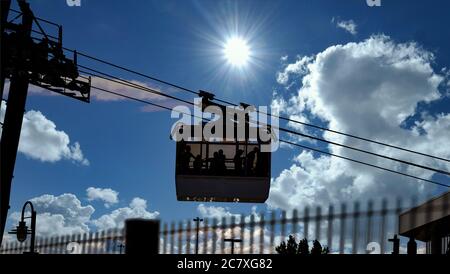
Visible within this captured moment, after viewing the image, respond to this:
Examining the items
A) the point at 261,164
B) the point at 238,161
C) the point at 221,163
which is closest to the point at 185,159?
the point at 221,163

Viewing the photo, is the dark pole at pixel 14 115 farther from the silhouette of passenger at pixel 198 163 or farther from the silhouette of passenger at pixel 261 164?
the silhouette of passenger at pixel 261 164

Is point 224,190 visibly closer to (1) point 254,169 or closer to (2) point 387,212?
(1) point 254,169

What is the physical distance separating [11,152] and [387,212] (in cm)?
1346

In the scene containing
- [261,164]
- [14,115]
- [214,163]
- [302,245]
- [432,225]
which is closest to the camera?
[302,245]

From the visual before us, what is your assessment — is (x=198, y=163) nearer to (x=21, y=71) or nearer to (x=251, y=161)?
(x=251, y=161)

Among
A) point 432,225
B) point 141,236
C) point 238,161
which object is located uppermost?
point 238,161

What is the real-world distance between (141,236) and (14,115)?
1501 centimetres

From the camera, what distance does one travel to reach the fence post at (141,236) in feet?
21.2

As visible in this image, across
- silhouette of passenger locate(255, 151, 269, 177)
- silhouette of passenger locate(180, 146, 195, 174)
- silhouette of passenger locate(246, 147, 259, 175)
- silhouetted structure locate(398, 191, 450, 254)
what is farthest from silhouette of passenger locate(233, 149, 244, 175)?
silhouetted structure locate(398, 191, 450, 254)

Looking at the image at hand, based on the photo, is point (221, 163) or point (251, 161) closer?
point (251, 161)

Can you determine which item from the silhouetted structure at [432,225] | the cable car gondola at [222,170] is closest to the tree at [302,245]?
the cable car gondola at [222,170]

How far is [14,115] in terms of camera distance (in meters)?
20.1

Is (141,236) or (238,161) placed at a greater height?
(238,161)
